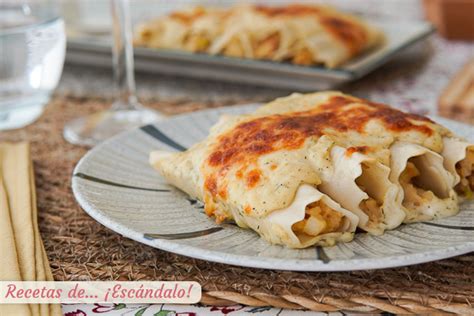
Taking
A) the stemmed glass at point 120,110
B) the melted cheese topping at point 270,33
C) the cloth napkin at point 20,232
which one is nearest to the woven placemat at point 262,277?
the cloth napkin at point 20,232

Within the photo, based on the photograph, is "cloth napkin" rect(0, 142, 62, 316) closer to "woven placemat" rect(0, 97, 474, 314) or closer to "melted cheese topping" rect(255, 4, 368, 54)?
"woven placemat" rect(0, 97, 474, 314)

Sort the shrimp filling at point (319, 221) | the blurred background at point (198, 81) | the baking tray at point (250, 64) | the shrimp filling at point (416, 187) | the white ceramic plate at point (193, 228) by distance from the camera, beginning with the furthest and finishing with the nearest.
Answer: the blurred background at point (198, 81)
the baking tray at point (250, 64)
the shrimp filling at point (416, 187)
the shrimp filling at point (319, 221)
the white ceramic plate at point (193, 228)

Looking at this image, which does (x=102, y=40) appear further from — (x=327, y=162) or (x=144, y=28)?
(x=327, y=162)

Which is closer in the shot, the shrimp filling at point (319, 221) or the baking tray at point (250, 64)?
the shrimp filling at point (319, 221)

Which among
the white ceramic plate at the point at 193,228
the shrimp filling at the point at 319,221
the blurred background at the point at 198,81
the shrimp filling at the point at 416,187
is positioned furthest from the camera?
the blurred background at the point at 198,81

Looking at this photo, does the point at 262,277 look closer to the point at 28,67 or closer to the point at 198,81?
the point at 28,67

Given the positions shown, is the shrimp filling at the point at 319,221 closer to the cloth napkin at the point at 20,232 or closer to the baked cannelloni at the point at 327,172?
the baked cannelloni at the point at 327,172

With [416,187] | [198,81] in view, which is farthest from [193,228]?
[198,81]
